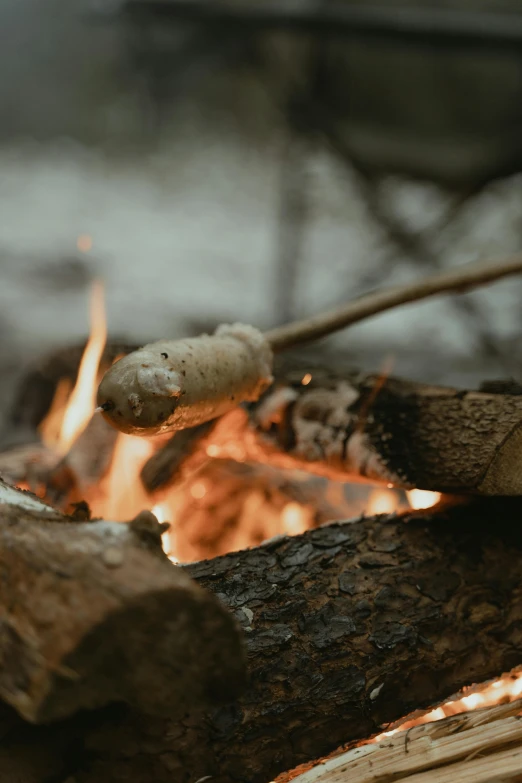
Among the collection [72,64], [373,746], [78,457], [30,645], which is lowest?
[373,746]

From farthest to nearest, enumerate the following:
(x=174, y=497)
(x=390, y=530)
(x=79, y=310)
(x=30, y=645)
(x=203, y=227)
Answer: (x=203, y=227) → (x=79, y=310) → (x=174, y=497) → (x=390, y=530) → (x=30, y=645)

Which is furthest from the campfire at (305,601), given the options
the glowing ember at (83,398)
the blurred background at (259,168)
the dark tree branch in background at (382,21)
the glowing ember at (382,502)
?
the dark tree branch in background at (382,21)

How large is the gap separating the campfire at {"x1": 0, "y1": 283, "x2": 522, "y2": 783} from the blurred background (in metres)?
1.71

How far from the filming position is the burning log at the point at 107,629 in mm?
926

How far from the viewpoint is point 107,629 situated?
0.92 metres

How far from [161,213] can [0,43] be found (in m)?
1.54

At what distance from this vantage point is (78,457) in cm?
225

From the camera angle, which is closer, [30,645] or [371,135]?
[30,645]

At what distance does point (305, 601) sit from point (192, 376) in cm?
54

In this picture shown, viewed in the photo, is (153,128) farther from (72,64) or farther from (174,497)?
(174,497)

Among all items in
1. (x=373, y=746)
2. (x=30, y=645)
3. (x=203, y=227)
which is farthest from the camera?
(x=203, y=227)

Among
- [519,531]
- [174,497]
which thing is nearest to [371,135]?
[174,497]

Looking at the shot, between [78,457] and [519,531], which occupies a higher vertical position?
[78,457]

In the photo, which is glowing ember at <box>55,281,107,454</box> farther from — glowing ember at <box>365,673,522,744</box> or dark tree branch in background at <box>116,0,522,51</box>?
dark tree branch in background at <box>116,0,522,51</box>
